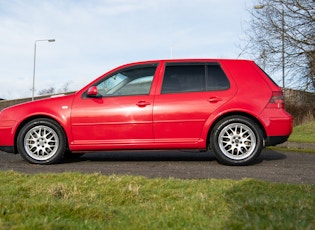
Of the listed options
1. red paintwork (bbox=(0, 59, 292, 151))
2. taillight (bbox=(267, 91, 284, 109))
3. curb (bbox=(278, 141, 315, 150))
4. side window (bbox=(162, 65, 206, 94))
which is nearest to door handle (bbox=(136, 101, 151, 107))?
red paintwork (bbox=(0, 59, 292, 151))

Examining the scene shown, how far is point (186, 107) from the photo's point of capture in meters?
5.72

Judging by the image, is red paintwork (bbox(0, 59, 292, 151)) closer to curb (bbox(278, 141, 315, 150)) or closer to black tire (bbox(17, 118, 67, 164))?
black tire (bbox(17, 118, 67, 164))

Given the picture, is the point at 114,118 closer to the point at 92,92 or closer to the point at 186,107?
the point at 92,92

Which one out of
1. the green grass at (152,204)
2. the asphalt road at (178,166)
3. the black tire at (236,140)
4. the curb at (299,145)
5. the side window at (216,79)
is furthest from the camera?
the curb at (299,145)

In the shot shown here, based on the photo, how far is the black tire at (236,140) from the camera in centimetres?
565

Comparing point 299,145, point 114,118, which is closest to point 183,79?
point 114,118

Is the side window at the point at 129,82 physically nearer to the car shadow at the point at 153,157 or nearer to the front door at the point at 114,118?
the front door at the point at 114,118

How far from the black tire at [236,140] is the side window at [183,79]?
71 cm

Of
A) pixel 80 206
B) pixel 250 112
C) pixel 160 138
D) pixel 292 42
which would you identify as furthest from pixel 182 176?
pixel 292 42

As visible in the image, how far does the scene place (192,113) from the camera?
18.7ft

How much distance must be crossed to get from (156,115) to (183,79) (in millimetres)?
758

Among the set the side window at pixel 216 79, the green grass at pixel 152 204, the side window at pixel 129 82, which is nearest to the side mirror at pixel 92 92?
the side window at pixel 129 82

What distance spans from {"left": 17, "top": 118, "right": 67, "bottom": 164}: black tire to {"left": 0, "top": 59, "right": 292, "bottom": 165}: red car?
15 millimetres

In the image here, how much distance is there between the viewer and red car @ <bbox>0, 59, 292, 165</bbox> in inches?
224
